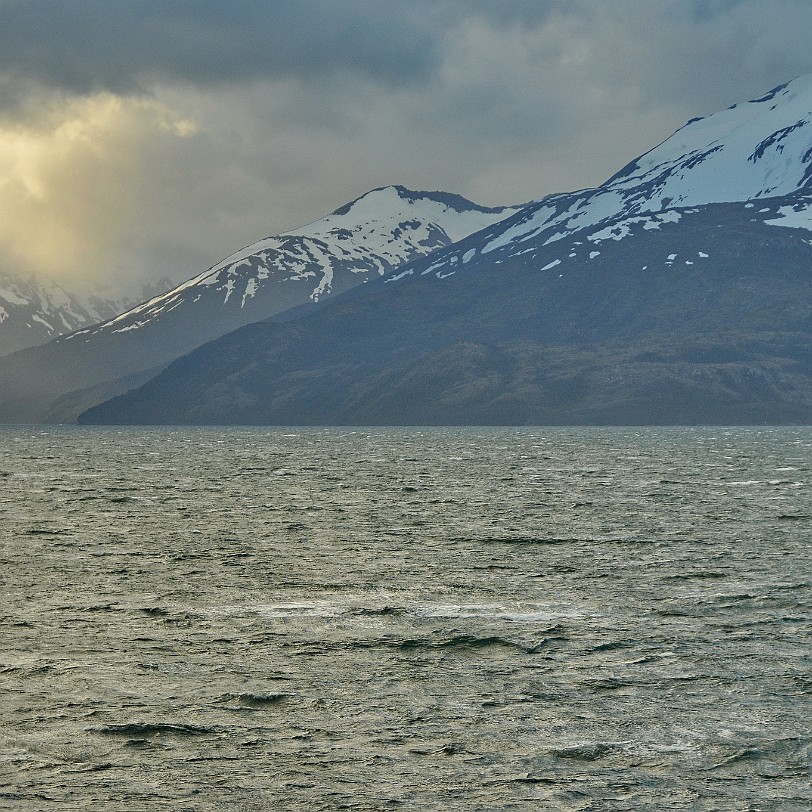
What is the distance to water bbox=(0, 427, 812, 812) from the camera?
2038cm

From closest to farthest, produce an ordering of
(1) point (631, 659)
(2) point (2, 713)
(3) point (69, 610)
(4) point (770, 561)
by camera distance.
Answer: (2) point (2, 713) < (1) point (631, 659) < (3) point (69, 610) < (4) point (770, 561)

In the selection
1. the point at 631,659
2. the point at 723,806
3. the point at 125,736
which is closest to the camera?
the point at 723,806

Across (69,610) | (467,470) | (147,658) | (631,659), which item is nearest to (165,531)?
(69,610)

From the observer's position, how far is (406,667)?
1168 inches

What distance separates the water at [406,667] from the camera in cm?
2038

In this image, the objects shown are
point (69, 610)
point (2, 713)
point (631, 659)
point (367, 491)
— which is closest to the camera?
point (2, 713)

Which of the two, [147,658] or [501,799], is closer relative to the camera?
[501,799]

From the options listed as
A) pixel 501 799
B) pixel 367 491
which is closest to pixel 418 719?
pixel 501 799

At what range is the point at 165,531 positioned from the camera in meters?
69.2

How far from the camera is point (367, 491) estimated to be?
107500 millimetres

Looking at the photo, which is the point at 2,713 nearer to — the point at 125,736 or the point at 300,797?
the point at 125,736

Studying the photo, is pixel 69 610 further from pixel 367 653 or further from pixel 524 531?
pixel 524 531

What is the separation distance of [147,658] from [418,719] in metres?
9.23

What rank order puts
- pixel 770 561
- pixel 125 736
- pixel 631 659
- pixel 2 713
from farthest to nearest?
pixel 770 561 → pixel 631 659 → pixel 2 713 → pixel 125 736
